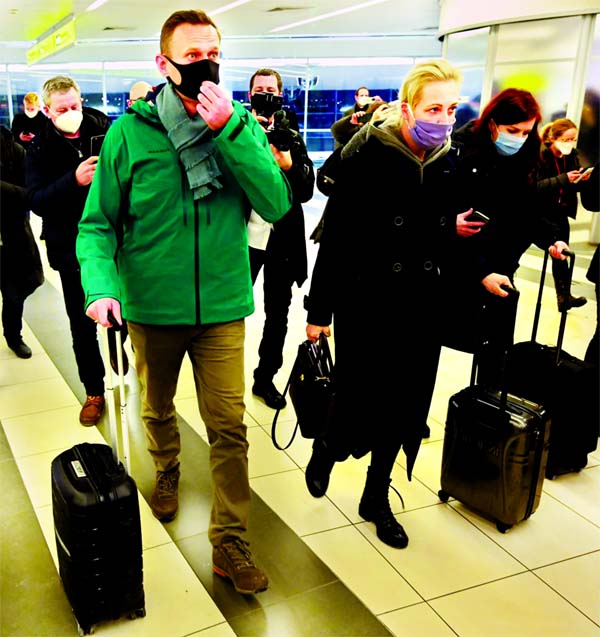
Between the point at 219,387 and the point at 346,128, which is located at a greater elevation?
the point at 346,128

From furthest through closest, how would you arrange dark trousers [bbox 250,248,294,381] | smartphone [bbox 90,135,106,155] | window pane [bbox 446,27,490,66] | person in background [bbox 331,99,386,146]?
window pane [bbox 446,27,490,66]
person in background [bbox 331,99,386,146]
dark trousers [bbox 250,248,294,381]
smartphone [bbox 90,135,106,155]

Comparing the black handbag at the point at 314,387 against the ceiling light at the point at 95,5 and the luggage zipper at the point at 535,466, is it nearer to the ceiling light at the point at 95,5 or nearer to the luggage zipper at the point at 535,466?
the luggage zipper at the point at 535,466

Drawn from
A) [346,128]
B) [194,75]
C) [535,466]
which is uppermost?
[194,75]

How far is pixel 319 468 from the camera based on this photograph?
2.57m

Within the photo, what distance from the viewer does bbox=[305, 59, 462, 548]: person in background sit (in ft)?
7.02

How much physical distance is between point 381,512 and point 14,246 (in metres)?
2.84

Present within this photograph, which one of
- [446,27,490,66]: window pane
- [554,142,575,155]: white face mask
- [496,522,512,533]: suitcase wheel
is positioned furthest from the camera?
[446,27,490,66]: window pane

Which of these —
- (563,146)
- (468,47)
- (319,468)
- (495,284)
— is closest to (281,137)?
(495,284)

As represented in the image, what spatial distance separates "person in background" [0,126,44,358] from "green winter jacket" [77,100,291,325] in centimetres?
181

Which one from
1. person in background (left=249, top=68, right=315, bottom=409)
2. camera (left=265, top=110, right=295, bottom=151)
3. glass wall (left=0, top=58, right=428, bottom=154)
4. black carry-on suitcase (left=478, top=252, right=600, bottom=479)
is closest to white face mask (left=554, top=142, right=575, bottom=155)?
black carry-on suitcase (left=478, top=252, right=600, bottom=479)

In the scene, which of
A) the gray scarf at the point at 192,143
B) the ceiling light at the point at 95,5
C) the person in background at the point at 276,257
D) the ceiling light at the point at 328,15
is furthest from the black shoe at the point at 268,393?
the ceiling light at the point at 95,5

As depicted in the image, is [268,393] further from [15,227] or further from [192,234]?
[15,227]

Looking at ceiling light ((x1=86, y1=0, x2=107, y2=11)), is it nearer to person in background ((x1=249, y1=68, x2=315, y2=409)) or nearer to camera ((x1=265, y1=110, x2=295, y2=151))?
person in background ((x1=249, y1=68, x2=315, y2=409))

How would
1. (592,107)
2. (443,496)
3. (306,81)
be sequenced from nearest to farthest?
1. (443,496)
2. (592,107)
3. (306,81)
